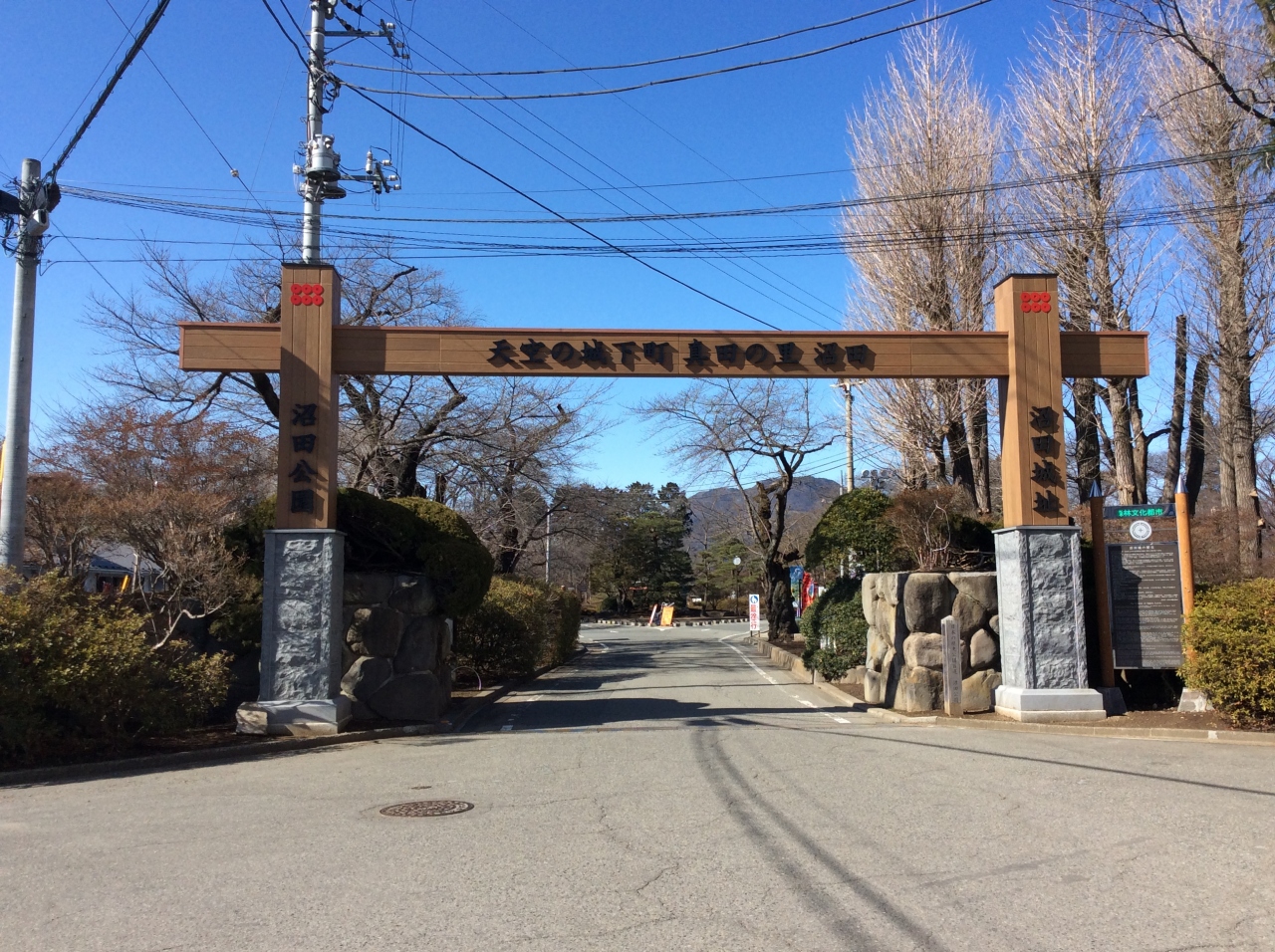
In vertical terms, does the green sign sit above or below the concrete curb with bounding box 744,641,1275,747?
above

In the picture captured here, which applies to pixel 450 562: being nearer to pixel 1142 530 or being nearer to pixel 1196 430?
pixel 1142 530

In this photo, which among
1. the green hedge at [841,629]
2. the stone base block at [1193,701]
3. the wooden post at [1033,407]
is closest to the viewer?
the stone base block at [1193,701]

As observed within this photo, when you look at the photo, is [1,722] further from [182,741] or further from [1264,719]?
A: [1264,719]

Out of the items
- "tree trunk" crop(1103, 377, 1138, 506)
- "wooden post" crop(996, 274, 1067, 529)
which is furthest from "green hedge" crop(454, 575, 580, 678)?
"tree trunk" crop(1103, 377, 1138, 506)

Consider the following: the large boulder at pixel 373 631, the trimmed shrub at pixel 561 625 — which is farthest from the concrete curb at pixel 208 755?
the trimmed shrub at pixel 561 625

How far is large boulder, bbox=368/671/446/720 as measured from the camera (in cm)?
1260

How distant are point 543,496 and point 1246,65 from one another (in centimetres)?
1841

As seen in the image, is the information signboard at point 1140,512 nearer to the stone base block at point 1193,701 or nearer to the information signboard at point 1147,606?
the information signboard at point 1147,606

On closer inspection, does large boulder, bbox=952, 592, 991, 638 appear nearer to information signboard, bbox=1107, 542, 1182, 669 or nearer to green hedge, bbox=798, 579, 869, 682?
information signboard, bbox=1107, 542, 1182, 669

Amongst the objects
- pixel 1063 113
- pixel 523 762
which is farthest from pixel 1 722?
pixel 1063 113

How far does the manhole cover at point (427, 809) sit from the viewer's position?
→ 7285 millimetres

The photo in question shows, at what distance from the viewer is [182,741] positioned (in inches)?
428

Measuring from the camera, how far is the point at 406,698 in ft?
41.6

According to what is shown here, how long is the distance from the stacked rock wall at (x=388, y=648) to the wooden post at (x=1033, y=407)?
25.8 ft
